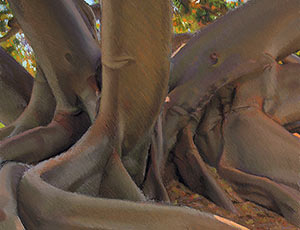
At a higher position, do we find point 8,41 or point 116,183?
point 8,41

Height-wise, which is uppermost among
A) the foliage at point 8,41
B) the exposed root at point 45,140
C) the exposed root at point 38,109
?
the foliage at point 8,41

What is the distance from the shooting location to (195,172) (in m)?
2.49

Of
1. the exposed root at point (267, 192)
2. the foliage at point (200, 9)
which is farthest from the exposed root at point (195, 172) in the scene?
the foliage at point (200, 9)

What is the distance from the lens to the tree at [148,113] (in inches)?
65.3

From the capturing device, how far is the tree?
Result: 1658 mm

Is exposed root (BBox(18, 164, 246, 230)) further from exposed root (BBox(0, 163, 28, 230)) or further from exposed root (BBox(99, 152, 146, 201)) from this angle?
exposed root (BBox(99, 152, 146, 201))

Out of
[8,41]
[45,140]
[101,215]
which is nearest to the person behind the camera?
[101,215]

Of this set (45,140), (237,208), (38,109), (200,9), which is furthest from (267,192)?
(200,9)

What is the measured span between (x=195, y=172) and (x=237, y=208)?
0.33 m

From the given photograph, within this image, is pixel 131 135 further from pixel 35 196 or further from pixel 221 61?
pixel 221 61

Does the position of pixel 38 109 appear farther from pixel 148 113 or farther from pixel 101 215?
pixel 101 215

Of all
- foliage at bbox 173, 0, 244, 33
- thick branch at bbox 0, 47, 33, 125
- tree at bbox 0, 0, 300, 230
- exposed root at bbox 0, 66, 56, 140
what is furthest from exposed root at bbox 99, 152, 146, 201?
foliage at bbox 173, 0, 244, 33

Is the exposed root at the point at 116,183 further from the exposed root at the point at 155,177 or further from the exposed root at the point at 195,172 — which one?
the exposed root at the point at 195,172

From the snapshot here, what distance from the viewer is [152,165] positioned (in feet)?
7.34
